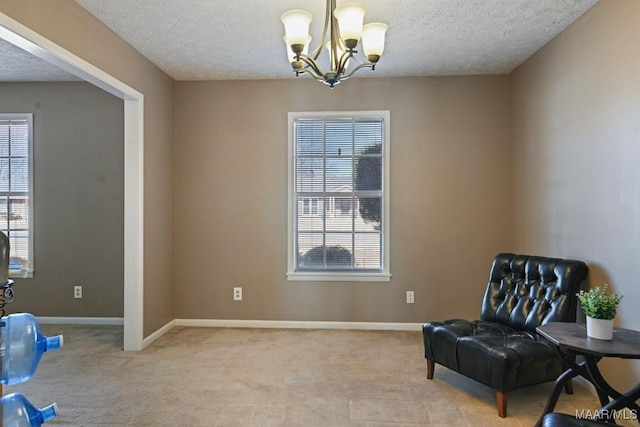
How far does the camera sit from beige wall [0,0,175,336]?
2.52 meters

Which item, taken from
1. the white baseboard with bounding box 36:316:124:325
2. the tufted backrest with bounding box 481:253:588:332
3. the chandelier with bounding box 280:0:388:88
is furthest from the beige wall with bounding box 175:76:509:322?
the chandelier with bounding box 280:0:388:88

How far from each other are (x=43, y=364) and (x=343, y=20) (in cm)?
352

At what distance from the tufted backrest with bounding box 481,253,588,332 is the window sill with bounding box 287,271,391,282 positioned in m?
1.18

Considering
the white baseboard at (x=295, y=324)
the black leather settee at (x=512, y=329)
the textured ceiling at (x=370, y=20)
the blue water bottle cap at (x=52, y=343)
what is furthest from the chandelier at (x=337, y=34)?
the white baseboard at (x=295, y=324)

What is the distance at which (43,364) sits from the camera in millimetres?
3164

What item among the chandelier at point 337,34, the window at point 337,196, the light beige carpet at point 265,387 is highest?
the chandelier at point 337,34

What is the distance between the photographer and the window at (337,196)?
413 cm

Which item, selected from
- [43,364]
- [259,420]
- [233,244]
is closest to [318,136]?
[233,244]

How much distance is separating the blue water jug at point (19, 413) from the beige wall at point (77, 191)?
3.45m

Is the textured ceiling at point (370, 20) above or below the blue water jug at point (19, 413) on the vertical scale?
above

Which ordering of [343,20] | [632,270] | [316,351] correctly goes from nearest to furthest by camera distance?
[343,20]
[632,270]
[316,351]

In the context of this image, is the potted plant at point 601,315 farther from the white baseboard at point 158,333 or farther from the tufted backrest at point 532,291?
the white baseboard at point 158,333

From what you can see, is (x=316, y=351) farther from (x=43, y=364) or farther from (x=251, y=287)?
(x=43, y=364)

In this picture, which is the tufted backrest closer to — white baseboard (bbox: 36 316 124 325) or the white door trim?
the white door trim
